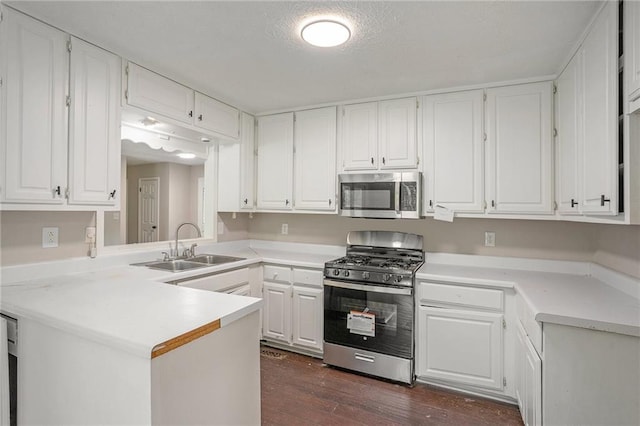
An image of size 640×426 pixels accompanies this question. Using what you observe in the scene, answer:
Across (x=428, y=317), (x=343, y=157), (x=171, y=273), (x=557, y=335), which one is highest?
(x=343, y=157)

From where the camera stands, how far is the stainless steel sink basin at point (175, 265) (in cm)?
267

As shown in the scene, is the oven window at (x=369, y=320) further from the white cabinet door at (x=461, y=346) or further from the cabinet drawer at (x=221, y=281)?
the cabinet drawer at (x=221, y=281)

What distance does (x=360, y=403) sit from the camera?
2.33 meters

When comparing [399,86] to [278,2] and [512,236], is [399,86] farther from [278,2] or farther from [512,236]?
[512,236]

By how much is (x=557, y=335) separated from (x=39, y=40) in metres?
3.07

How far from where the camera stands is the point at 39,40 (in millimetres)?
1823

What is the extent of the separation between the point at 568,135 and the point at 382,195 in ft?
4.36

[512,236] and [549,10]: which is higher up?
[549,10]

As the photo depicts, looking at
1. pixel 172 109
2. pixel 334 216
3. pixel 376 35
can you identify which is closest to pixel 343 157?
pixel 334 216

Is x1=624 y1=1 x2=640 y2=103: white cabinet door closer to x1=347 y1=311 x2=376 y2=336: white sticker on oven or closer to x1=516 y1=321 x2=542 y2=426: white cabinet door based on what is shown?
x1=516 y1=321 x2=542 y2=426: white cabinet door

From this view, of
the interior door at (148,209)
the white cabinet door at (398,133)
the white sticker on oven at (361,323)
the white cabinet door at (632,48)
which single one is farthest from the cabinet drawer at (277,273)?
the white cabinet door at (632,48)

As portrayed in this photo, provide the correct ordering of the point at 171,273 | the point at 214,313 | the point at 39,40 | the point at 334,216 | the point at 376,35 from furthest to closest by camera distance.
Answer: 1. the point at 334,216
2. the point at 171,273
3. the point at 376,35
4. the point at 39,40
5. the point at 214,313

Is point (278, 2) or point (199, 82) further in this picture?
point (199, 82)

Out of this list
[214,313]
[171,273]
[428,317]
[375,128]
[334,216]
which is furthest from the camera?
[334,216]
